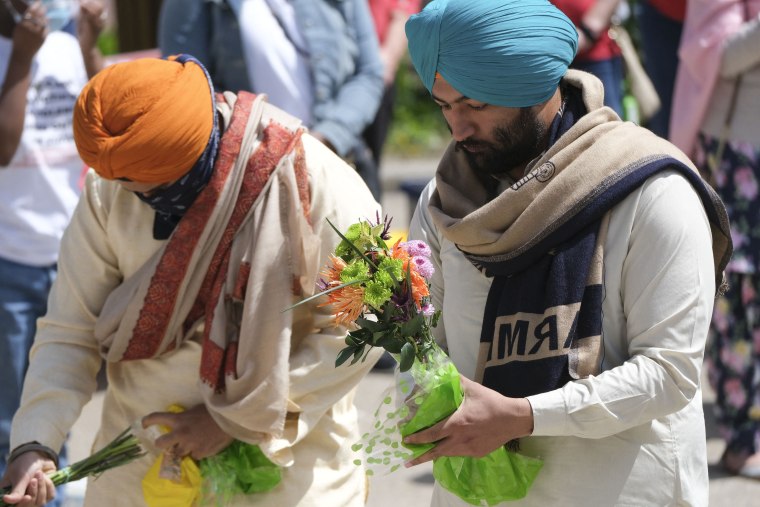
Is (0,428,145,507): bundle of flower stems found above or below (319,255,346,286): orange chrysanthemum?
below

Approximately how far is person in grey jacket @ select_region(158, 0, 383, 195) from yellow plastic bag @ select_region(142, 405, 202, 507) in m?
1.78

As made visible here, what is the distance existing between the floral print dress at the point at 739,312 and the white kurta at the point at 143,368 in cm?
219

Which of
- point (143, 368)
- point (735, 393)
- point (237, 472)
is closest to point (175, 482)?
point (237, 472)

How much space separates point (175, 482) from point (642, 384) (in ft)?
4.48

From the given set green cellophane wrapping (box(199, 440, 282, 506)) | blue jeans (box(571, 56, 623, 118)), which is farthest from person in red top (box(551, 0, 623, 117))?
green cellophane wrapping (box(199, 440, 282, 506))

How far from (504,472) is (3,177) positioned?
259 cm

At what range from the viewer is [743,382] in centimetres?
530

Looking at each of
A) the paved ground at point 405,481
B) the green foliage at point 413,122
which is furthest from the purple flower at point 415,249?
the green foliage at point 413,122

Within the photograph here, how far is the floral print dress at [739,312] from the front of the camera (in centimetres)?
510

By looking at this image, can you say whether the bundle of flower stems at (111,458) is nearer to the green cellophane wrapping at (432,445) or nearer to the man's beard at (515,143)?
the green cellophane wrapping at (432,445)

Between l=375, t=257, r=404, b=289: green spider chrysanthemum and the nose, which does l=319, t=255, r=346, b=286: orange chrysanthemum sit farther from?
the nose

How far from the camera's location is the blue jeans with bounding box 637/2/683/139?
223 inches

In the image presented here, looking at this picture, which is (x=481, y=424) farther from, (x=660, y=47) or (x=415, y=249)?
(x=660, y=47)

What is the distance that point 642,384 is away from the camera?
2.50 meters
